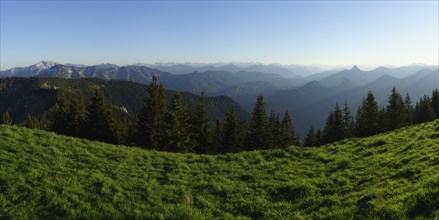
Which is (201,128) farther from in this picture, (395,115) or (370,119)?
(395,115)

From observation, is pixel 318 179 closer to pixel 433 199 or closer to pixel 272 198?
pixel 272 198

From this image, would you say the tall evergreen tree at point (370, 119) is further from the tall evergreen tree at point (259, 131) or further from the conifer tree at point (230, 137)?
the conifer tree at point (230, 137)

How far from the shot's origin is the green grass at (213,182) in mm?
11961

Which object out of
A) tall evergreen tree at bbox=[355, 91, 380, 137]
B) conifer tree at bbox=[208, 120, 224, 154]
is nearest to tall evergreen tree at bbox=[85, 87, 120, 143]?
conifer tree at bbox=[208, 120, 224, 154]

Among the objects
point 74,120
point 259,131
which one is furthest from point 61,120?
point 259,131

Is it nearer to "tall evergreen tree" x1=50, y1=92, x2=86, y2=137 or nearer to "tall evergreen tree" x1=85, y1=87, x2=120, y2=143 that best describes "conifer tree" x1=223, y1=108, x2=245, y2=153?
"tall evergreen tree" x1=85, y1=87, x2=120, y2=143

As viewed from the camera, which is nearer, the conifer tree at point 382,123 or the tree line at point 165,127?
the tree line at point 165,127

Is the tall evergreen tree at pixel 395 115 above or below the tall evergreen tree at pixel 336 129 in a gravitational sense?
above

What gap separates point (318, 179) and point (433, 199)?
27.4 ft

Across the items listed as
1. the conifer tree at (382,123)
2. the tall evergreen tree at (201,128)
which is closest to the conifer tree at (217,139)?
the tall evergreen tree at (201,128)

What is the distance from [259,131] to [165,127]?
20120mm

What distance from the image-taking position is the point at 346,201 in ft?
42.0

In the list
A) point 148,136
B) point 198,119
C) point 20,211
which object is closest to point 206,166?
point 20,211

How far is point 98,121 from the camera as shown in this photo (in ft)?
192
